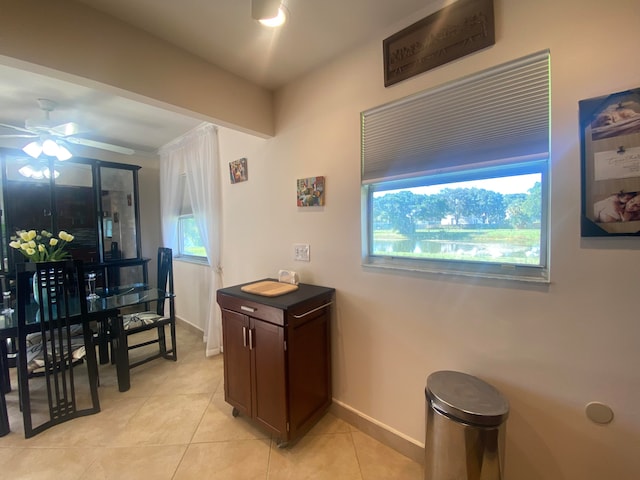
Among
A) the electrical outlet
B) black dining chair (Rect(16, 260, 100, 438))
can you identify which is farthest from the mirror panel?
the electrical outlet

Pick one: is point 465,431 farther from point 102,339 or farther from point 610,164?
point 102,339

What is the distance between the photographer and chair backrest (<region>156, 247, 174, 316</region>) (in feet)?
9.29

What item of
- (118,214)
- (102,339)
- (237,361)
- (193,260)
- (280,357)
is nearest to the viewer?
(280,357)

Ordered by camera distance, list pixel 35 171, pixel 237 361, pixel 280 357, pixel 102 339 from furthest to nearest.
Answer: pixel 35 171 → pixel 102 339 → pixel 237 361 → pixel 280 357

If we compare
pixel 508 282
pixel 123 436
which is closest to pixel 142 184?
pixel 123 436

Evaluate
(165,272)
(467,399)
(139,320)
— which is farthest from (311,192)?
(139,320)

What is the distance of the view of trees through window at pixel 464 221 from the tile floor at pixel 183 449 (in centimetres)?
123

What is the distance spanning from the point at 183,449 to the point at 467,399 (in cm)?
168

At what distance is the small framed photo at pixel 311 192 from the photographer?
1.86 m

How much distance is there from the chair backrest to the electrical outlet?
1.63 metres

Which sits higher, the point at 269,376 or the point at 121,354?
the point at 269,376

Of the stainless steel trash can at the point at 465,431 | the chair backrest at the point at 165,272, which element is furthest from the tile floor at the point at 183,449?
the chair backrest at the point at 165,272

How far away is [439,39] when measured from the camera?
52.3 inches

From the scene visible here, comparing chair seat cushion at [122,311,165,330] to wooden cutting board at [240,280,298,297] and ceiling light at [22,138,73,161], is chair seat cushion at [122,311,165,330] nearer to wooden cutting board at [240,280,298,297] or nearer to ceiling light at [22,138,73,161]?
wooden cutting board at [240,280,298,297]
